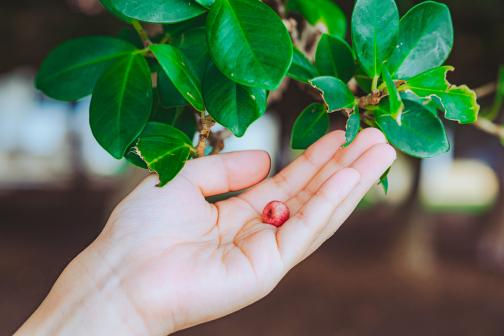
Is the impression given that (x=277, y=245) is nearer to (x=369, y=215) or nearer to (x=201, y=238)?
(x=201, y=238)

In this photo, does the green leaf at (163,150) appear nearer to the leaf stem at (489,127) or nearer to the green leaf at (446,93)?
the green leaf at (446,93)

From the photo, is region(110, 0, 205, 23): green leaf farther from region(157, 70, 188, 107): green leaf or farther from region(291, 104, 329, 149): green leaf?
region(291, 104, 329, 149): green leaf

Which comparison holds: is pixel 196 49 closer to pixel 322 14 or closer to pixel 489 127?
pixel 322 14

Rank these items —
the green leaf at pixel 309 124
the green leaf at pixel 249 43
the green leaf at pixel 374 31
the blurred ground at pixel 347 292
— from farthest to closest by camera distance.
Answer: the blurred ground at pixel 347 292, the green leaf at pixel 309 124, the green leaf at pixel 374 31, the green leaf at pixel 249 43

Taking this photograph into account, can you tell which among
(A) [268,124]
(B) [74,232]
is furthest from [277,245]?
(A) [268,124]

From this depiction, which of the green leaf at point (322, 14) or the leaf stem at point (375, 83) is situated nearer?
the leaf stem at point (375, 83)

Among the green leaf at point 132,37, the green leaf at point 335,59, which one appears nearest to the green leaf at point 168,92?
the green leaf at point 132,37

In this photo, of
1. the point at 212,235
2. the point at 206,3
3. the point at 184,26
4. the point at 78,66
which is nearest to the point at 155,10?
the point at 206,3
